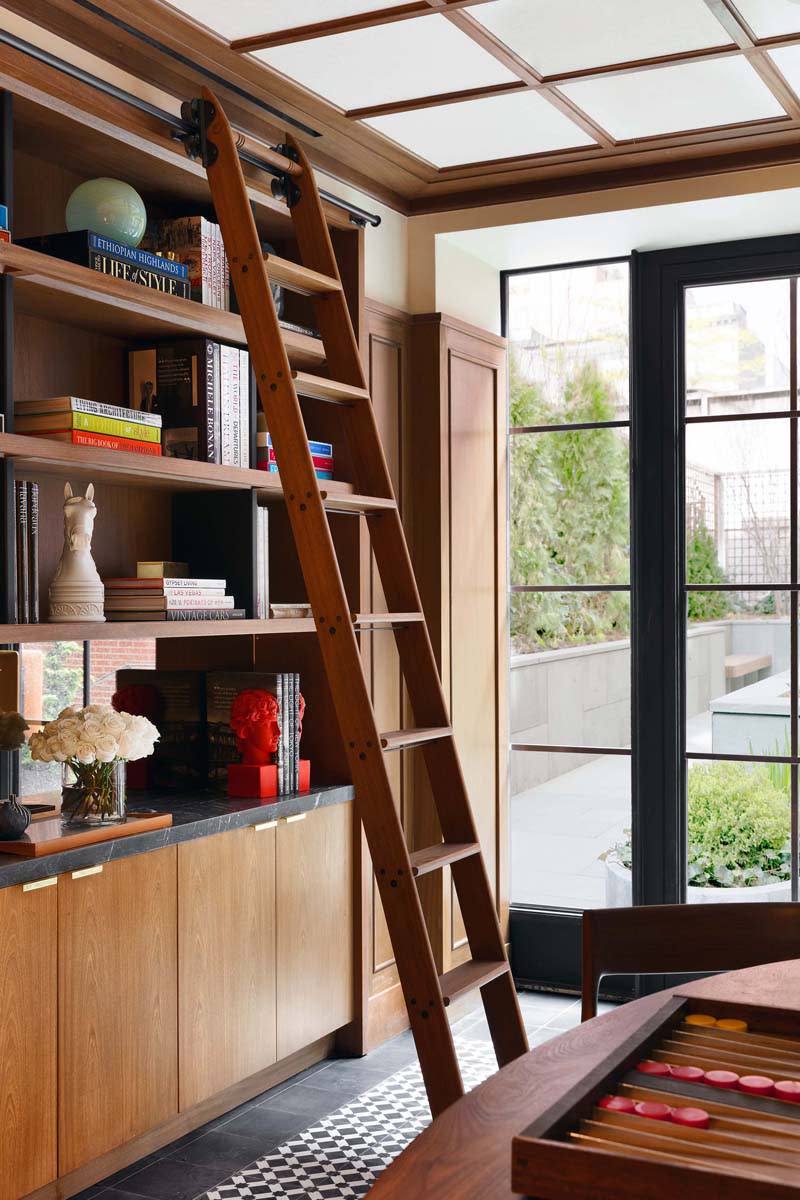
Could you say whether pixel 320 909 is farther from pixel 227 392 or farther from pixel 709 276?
pixel 709 276

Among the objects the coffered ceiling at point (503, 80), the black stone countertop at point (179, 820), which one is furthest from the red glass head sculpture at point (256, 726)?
the coffered ceiling at point (503, 80)

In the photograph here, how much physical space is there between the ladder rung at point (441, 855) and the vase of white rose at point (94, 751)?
0.68 metres

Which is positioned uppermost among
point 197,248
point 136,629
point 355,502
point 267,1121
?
point 197,248

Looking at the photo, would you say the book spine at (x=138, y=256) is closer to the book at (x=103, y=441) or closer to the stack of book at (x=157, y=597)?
the book at (x=103, y=441)

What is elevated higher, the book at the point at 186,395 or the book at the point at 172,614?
the book at the point at 186,395

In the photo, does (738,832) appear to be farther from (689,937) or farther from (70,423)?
(70,423)

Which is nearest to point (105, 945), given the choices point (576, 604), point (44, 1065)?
point (44, 1065)

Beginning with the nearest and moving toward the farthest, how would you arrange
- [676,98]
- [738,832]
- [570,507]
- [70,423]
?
[70,423]
[676,98]
[738,832]
[570,507]

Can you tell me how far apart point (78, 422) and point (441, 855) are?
1.31 meters

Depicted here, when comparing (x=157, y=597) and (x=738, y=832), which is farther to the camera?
(x=738, y=832)

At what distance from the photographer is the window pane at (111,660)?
3.43m

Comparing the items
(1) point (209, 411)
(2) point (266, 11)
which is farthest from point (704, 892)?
(2) point (266, 11)

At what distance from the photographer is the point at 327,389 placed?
311 centimetres

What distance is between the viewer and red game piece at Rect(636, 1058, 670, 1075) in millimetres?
1427
